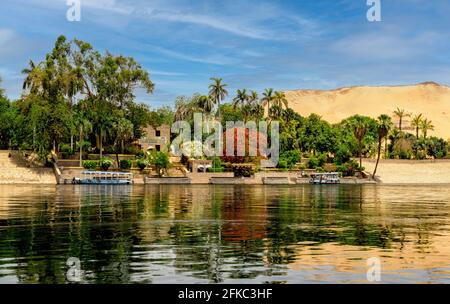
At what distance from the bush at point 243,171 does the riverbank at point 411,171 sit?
22.7m

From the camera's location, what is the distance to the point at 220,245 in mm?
23453

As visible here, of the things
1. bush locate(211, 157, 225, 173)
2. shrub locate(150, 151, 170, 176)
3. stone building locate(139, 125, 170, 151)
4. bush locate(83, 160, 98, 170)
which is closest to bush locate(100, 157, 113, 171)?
bush locate(83, 160, 98, 170)

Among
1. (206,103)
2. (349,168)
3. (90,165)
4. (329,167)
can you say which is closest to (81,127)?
(90,165)

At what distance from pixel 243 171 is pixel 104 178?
21.4 m

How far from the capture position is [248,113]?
13112cm

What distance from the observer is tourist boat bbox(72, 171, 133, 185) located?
85.9 metres

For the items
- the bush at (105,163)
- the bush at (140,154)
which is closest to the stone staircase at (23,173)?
the bush at (105,163)

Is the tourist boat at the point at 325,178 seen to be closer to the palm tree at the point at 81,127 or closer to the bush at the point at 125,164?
the bush at the point at 125,164

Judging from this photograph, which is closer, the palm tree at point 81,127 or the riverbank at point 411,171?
the palm tree at point 81,127

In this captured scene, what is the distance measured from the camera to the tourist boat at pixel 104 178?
85875 mm

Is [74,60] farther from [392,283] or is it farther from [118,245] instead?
[392,283]

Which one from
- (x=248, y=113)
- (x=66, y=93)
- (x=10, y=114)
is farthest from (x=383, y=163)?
(x=10, y=114)

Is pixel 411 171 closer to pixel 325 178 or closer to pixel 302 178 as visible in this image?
pixel 325 178
